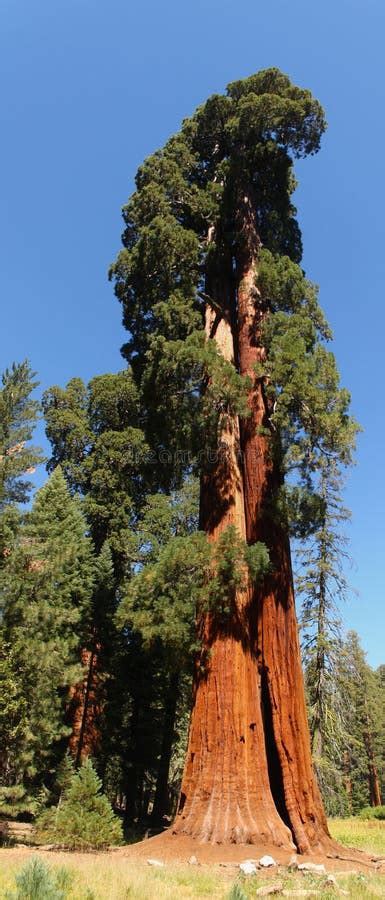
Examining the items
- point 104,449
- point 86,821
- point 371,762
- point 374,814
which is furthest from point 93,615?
point 371,762

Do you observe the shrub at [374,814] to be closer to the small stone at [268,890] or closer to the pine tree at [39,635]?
the pine tree at [39,635]

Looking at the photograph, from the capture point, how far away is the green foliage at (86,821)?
8.76 m

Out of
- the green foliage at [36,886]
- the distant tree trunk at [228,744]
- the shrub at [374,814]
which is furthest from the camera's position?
the shrub at [374,814]

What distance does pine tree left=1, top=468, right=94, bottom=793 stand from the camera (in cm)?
1168

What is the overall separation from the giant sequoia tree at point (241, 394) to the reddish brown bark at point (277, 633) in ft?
0.08

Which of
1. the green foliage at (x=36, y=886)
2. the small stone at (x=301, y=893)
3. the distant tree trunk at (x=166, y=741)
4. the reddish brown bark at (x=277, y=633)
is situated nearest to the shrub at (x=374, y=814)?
the distant tree trunk at (x=166, y=741)

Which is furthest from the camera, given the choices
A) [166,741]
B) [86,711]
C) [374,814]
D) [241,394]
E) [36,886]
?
[374,814]

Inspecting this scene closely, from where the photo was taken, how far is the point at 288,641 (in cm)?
937

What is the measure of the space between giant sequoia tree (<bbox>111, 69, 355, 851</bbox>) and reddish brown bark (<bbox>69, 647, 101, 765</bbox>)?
7018mm

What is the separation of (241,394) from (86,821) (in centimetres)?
736

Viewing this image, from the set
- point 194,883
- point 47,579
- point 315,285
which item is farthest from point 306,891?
point 315,285

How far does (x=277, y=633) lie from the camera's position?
30.7ft

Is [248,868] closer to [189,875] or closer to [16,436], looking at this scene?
[189,875]

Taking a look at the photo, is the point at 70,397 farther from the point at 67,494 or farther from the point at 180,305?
the point at 180,305
